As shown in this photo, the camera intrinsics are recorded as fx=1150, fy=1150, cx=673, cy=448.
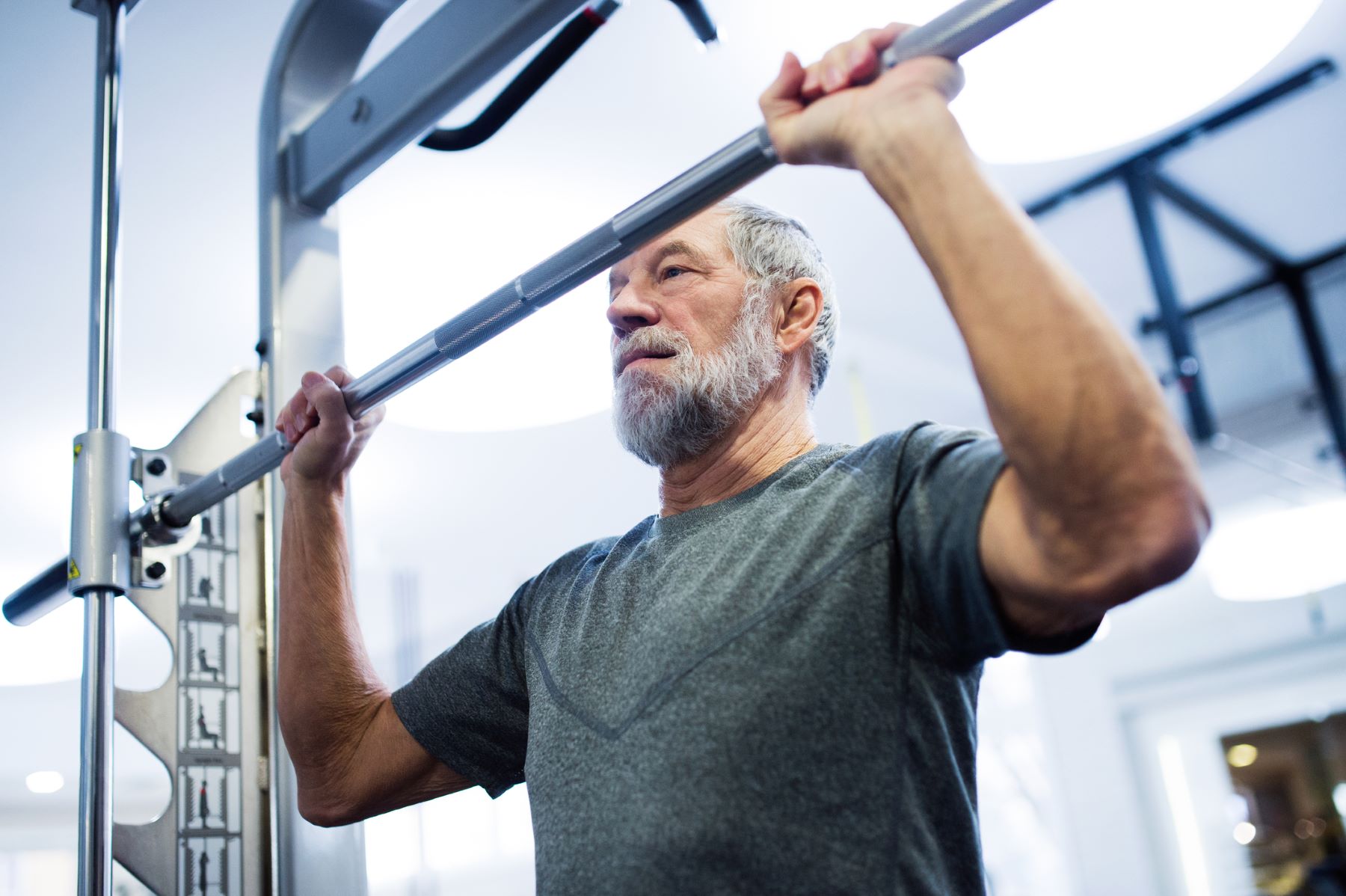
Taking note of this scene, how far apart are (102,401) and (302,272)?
0.29 meters

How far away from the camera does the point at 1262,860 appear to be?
16.9 ft

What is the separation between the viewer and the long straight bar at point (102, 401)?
39.6 inches

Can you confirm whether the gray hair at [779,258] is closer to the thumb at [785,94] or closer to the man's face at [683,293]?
the man's face at [683,293]

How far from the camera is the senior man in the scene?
65 cm

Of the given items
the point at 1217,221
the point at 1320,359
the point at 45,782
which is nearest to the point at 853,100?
the point at 1217,221

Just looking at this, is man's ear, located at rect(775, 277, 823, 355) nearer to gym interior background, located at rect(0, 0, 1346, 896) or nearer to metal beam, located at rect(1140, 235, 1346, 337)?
gym interior background, located at rect(0, 0, 1346, 896)

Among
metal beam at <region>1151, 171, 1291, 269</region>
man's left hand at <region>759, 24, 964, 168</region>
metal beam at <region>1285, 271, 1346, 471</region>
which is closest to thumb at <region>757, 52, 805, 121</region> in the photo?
man's left hand at <region>759, 24, 964, 168</region>

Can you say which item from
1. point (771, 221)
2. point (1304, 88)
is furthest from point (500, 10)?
point (1304, 88)

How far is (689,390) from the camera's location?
1.12 metres

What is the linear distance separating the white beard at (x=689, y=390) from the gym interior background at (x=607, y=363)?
0.66 m

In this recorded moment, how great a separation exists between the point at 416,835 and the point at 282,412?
5094mm

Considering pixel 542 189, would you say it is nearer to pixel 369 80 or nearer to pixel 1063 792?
pixel 369 80

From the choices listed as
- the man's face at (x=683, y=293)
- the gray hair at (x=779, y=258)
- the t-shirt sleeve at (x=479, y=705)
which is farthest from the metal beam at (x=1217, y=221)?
the t-shirt sleeve at (x=479, y=705)

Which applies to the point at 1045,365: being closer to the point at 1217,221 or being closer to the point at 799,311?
the point at 799,311
